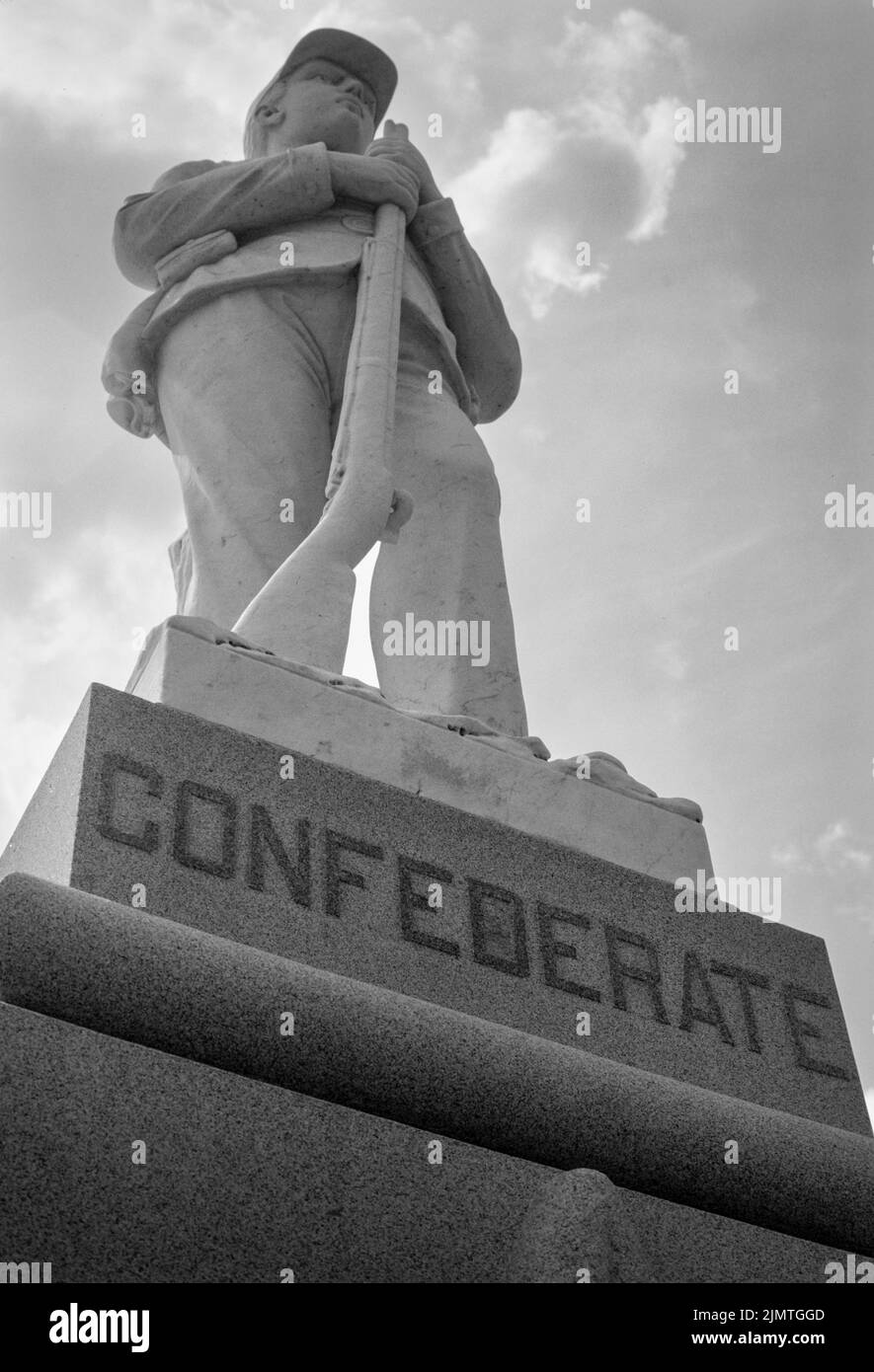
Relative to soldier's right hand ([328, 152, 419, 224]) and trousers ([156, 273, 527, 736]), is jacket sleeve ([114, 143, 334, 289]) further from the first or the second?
trousers ([156, 273, 527, 736])

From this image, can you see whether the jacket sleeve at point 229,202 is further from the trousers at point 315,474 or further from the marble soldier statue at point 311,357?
the trousers at point 315,474

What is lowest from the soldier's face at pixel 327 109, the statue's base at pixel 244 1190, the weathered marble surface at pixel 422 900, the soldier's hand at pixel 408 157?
the statue's base at pixel 244 1190

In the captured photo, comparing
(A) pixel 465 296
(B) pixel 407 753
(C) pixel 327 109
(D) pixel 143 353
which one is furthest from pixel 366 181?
(B) pixel 407 753

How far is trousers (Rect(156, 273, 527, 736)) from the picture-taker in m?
5.60

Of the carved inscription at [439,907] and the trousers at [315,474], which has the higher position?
the trousers at [315,474]

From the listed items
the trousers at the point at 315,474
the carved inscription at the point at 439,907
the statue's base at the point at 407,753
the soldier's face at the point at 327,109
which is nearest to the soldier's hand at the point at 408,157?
the soldier's face at the point at 327,109

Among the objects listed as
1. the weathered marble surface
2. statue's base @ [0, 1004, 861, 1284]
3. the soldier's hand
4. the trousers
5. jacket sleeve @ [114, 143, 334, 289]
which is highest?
the soldier's hand

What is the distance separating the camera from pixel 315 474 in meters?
6.03

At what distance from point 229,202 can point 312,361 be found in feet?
2.43

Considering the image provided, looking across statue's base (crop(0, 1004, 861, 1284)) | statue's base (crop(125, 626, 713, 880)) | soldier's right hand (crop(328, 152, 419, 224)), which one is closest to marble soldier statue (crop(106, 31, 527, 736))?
soldier's right hand (crop(328, 152, 419, 224))

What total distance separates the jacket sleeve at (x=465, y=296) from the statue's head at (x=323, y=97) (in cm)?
58

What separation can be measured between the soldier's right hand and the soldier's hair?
0.68 m

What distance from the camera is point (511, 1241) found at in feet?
9.99

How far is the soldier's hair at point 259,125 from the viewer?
7195mm
